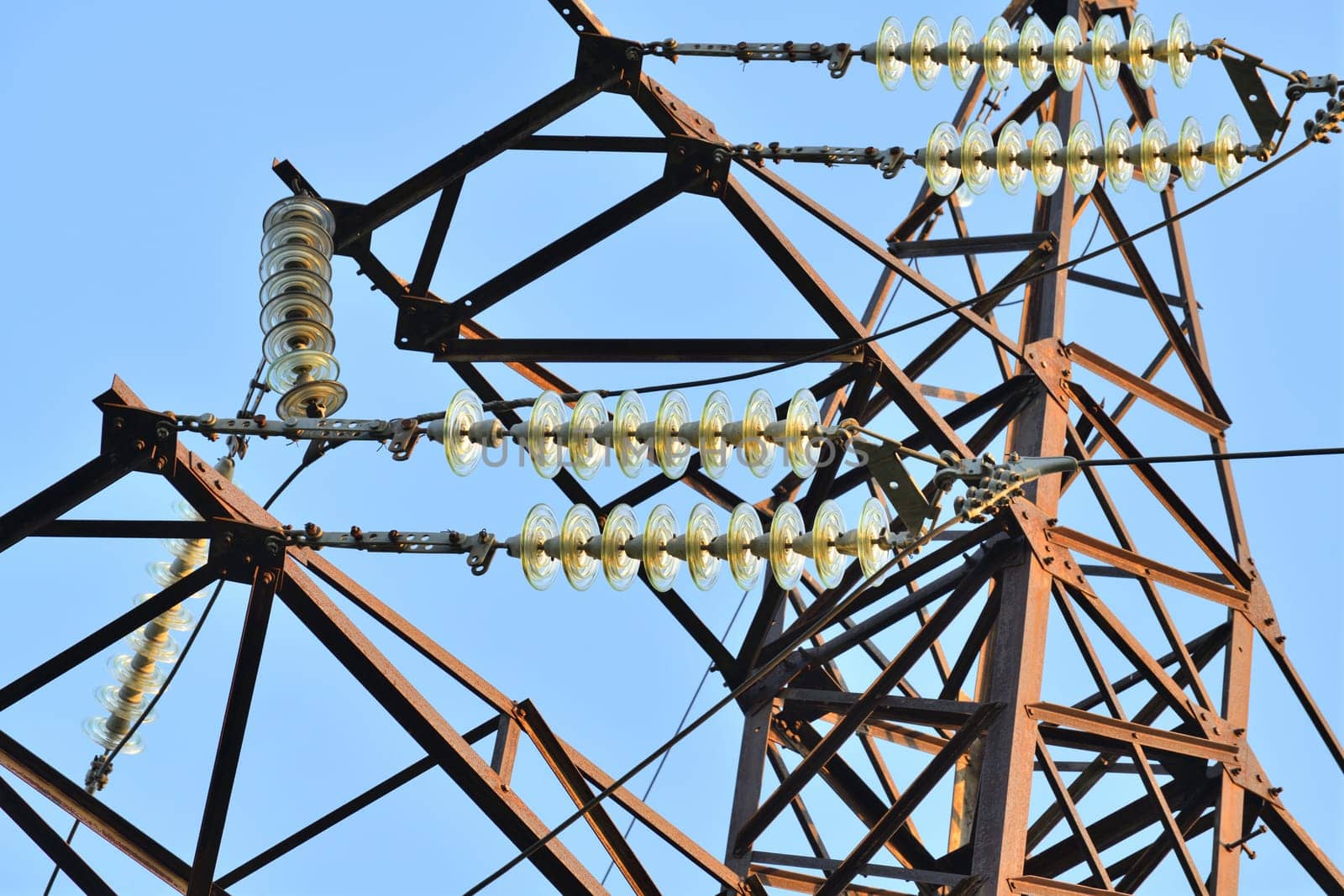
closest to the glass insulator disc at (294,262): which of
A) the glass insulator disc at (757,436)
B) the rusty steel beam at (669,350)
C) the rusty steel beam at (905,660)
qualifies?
the rusty steel beam at (669,350)

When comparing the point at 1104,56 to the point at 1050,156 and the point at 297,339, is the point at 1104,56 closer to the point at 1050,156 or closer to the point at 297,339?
the point at 1050,156

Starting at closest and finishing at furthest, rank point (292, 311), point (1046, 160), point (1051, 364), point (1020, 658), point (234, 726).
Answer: point (234, 726) → point (292, 311) → point (1020, 658) → point (1046, 160) → point (1051, 364)

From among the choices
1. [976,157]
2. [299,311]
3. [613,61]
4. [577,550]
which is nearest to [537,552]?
[577,550]

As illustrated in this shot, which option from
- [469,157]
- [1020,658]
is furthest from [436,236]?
[1020,658]

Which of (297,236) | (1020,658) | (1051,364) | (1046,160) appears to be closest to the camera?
(297,236)

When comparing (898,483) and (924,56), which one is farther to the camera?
(924,56)

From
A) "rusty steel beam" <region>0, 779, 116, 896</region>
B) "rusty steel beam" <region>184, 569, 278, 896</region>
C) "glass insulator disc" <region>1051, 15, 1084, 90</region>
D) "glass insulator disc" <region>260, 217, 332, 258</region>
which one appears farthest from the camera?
"glass insulator disc" <region>1051, 15, 1084, 90</region>

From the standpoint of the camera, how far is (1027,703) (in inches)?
663

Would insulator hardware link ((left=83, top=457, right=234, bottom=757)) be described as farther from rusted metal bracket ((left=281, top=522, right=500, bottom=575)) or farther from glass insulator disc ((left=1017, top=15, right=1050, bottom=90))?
glass insulator disc ((left=1017, top=15, right=1050, bottom=90))

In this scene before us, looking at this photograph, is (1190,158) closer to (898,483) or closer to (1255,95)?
(1255,95)

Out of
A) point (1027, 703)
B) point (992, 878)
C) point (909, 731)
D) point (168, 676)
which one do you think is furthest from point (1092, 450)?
point (168, 676)

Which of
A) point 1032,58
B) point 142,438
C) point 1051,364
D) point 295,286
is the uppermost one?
point 1032,58

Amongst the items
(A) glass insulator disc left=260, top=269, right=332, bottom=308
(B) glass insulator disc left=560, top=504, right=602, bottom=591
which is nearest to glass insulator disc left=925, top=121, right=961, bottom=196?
(A) glass insulator disc left=260, top=269, right=332, bottom=308

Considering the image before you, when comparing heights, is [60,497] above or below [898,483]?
below
